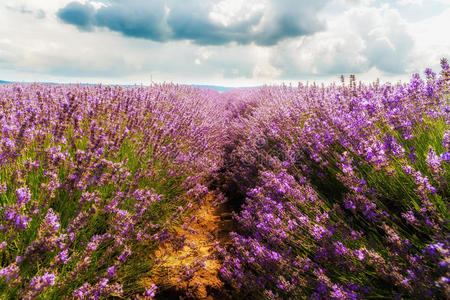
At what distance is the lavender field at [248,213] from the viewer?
47.8 inches

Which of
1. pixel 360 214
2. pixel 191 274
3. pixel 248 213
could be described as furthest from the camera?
pixel 248 213

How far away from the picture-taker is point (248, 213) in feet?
6.97

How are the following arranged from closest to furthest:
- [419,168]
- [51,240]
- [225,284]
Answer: [51,240], [419,168], [225,284]

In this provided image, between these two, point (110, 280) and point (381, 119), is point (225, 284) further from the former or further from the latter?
point (381, 119)

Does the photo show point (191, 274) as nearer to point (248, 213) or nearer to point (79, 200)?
point (248, 213)

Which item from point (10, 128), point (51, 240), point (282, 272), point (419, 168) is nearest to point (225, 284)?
point (282, 272)

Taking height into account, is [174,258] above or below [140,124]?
below

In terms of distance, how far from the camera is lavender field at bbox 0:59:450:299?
121cm

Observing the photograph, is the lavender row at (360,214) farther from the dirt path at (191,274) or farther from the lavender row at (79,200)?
the lavender row at (79,200)

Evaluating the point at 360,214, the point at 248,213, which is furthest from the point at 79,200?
the point at 360,214

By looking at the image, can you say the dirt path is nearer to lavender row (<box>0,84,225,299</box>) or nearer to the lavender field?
the lavender field

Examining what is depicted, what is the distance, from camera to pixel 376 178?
191 centimetres

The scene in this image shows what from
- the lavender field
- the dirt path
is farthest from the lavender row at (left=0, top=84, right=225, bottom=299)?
the dirt path

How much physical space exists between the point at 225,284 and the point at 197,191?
2.80 ft
